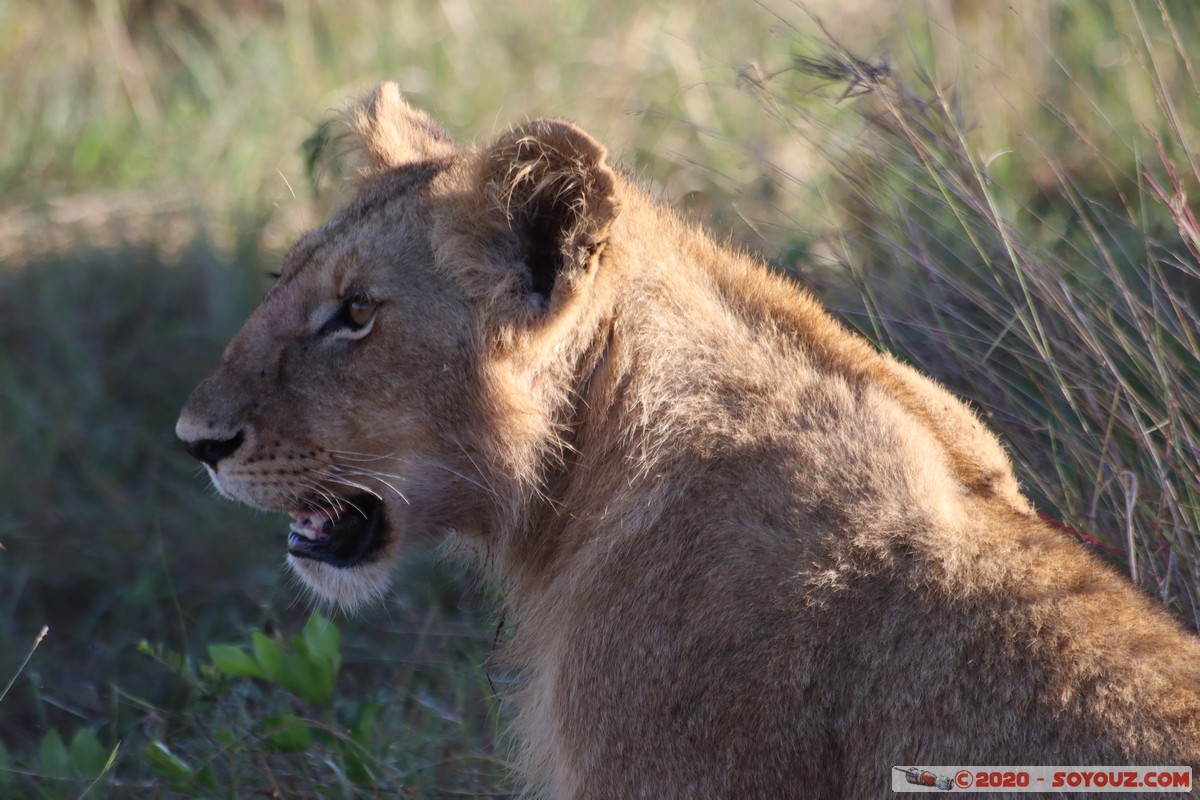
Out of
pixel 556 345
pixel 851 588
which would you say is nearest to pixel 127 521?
pixel 556 345

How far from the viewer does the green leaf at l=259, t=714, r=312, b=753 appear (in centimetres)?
334

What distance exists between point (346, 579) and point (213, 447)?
0.44 m

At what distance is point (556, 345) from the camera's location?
2830 mm

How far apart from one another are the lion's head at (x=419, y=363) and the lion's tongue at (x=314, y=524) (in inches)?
1.3

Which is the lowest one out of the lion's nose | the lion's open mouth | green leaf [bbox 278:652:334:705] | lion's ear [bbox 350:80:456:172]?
green leaf [bbox 278:652:334:705]

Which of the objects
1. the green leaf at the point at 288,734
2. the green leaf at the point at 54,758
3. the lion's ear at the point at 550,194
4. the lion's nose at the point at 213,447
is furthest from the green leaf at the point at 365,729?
the lion's ear at the point at 550,194

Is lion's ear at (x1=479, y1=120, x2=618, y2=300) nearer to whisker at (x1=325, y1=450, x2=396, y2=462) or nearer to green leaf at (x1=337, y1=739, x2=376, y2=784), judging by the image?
whisker at (x1=325, y1=450, x2=396, y2=462)

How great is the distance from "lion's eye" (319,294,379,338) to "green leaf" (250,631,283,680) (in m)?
0.92

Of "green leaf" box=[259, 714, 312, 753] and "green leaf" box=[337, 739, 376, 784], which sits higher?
"green leaf" box=[259, 714, 312, 753]

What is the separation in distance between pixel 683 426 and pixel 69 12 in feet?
22.8

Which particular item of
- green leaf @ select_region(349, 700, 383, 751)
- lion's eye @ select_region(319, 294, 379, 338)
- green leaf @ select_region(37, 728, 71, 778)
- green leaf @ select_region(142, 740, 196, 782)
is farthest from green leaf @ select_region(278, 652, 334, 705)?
lion's eye @ select_region(319, 294, 379, 338)

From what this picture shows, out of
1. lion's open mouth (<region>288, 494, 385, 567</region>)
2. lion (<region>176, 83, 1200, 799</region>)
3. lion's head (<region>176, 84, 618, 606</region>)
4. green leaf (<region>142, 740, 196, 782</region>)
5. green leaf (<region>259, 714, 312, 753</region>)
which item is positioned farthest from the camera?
green leaf (<region>259, 714, 312, 753</region>)

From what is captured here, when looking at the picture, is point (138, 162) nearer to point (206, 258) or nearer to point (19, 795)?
point (206, 258)

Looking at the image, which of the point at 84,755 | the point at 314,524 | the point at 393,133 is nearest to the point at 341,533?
the point at 314,524
